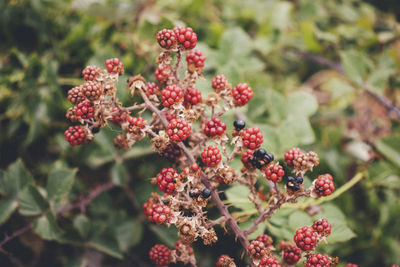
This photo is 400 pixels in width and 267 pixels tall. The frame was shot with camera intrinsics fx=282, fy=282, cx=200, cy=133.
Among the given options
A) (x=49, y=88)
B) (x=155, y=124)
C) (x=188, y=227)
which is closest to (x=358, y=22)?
(x=155, y=124)

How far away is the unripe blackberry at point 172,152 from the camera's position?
1192mm

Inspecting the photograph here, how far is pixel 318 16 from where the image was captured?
2.74 metres

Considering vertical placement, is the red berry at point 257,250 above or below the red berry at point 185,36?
below

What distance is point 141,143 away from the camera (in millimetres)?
1889

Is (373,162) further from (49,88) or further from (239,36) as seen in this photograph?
(49,88)

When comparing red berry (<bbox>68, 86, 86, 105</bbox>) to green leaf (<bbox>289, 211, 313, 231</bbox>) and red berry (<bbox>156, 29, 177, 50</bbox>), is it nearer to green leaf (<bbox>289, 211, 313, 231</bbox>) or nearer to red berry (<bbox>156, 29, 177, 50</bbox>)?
red berry (<bbox>156, 29, 177, 50</bbox>)

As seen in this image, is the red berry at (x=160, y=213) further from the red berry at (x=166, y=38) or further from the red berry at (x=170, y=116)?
the red berry at (x=166, y=38)

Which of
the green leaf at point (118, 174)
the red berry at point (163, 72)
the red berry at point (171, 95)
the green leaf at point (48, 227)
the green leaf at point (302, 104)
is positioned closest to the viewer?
the red berry at point (171, 95)

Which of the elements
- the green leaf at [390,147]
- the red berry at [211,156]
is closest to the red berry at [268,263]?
the red berry at [211,156]

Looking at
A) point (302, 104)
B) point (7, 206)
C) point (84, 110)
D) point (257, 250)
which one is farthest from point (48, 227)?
point (302, 104)

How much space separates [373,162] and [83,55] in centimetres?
229

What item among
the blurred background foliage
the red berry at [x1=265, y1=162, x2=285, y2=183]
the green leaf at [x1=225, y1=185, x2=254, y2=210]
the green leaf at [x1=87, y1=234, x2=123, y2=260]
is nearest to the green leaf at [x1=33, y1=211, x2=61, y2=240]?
the blurred background foliage

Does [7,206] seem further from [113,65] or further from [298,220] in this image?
[298,220]

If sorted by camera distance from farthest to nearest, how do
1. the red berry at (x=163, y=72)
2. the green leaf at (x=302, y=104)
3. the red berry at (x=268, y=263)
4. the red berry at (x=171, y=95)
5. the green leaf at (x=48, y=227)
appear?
the green leaf at (x=302, y=104)
the green leaf at (x=48, y=227)
the red berry at (x=163, y=72)
the red berry at (x=171, y=95)
the red berry at (x=268, y=263)
